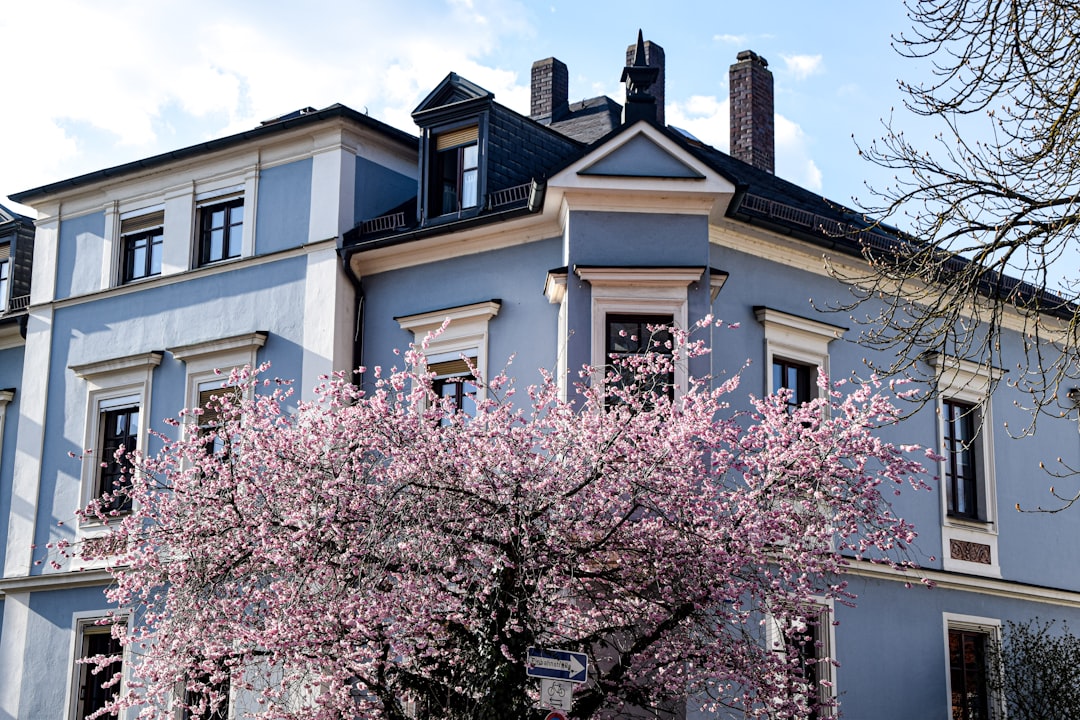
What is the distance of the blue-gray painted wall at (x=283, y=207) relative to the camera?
23.0 meters

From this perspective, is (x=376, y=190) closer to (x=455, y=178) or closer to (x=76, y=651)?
(x=455, y=178)

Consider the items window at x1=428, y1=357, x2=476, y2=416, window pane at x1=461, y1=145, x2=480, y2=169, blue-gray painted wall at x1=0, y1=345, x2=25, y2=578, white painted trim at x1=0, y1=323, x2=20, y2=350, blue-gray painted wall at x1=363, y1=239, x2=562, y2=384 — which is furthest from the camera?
white painted trim at x1=0, y1=323, x2=20, y2=350

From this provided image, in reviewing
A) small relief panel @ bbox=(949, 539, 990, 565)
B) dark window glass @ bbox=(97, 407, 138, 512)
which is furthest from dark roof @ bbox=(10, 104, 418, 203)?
small relief panel @ bbox=(949, 539, 990, 565)

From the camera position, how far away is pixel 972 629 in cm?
2305

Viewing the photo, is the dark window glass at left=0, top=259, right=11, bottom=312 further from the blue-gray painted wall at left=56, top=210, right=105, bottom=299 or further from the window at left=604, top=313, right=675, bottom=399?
the window at left=604, top=313, right=675, bottom=399

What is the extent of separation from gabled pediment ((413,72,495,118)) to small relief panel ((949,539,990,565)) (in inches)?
396

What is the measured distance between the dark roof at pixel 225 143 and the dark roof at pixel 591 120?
2931 mm

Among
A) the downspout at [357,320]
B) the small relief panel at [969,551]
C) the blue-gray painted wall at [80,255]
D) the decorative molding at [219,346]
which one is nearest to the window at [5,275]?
the blue-gray painted wall at [80,255]

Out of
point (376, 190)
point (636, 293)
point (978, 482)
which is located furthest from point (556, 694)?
point (978, 482)

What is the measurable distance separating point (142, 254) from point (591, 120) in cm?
790

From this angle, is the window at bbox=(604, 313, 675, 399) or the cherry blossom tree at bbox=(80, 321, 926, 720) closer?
the cherry blossom tree at bbox=(80, 321, 926, 720)

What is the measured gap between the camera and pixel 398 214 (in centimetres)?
2239

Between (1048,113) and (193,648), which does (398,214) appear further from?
(1048,113)

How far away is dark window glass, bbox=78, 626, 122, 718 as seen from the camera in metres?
23.7
